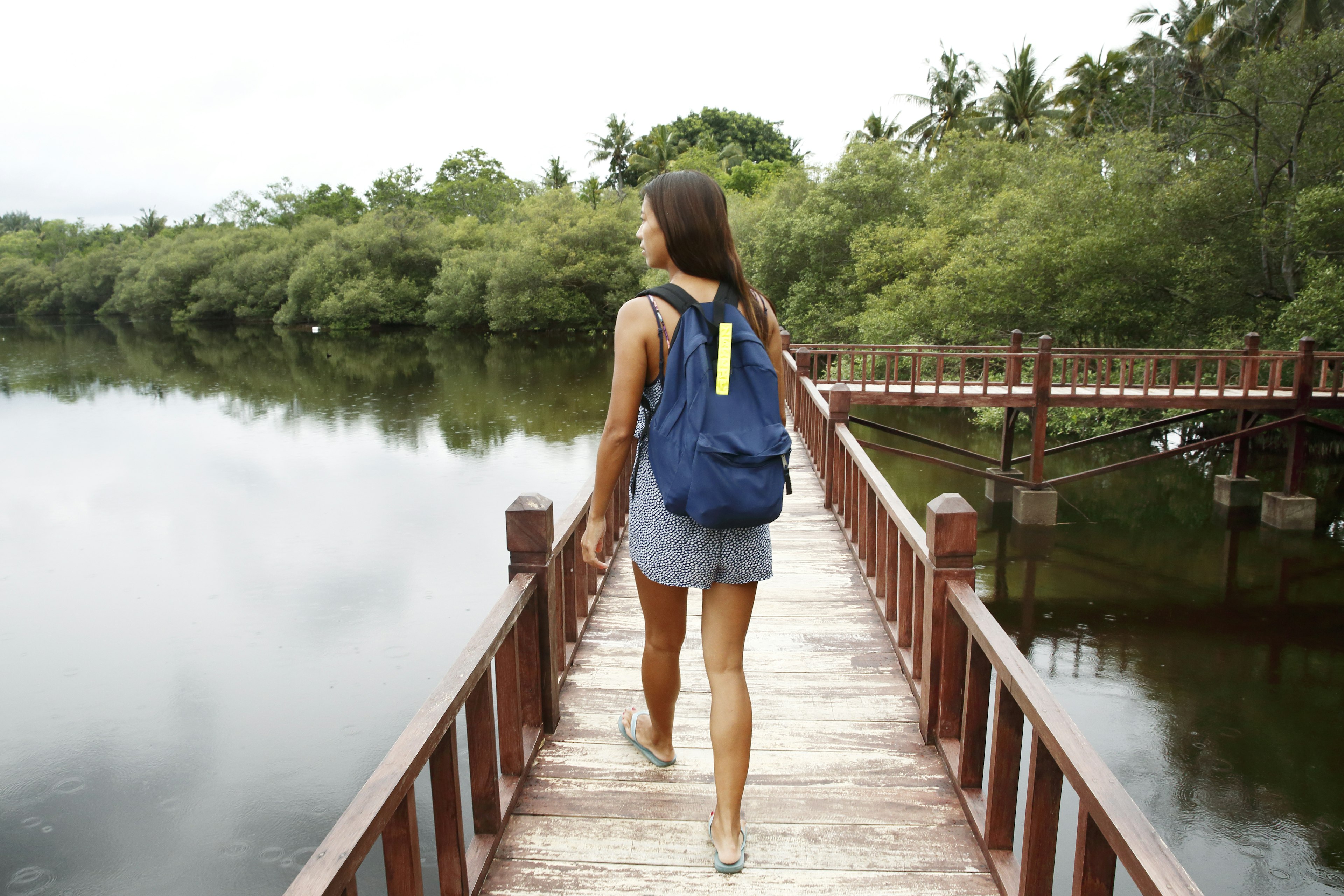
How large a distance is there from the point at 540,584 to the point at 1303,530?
1363 cm

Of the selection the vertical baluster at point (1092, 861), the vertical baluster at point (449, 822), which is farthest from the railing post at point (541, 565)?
the vertical baluster at point (1092, 861)

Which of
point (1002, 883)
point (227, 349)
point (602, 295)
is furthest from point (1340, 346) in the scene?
point (227, 349)

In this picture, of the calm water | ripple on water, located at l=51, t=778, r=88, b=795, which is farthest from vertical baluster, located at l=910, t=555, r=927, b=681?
ripple on water, located at l=51, t=778, r=88, b=795

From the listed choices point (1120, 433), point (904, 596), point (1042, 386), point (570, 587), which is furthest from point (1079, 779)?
point (1120, 433)

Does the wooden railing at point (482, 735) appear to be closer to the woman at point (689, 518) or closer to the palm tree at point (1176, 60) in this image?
the woman at point (689, 518)

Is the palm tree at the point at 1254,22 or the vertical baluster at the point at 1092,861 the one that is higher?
the palm tree at the point at 1254,22

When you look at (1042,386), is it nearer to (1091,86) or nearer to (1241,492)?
(1241,492)

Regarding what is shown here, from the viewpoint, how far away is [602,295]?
40.8m

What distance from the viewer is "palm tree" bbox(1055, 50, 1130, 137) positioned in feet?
86.3

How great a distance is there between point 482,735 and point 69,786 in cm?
721

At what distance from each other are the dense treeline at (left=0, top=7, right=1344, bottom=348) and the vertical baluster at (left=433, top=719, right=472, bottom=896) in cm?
1422

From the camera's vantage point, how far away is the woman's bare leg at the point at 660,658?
7.14 feet

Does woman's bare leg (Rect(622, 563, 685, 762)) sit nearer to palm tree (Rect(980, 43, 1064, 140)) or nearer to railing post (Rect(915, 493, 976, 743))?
railing post (Rect(915, 493, 976, 743))

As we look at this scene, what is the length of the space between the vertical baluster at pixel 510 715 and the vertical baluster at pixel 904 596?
60.9 inches
